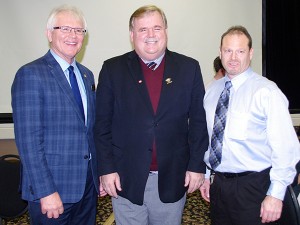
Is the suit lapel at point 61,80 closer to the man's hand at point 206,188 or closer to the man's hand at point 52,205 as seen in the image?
the man's hand at point 52,205

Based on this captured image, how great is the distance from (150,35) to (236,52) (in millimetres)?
503

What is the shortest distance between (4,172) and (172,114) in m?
1.44

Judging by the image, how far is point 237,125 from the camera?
1751mm

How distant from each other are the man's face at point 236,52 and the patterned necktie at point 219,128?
13cm

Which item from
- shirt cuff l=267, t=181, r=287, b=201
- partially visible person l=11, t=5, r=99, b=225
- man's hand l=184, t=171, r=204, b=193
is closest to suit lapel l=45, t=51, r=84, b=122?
partially visible person l=11, t=5, r=99, b=225

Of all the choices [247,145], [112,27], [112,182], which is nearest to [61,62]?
[112,182]

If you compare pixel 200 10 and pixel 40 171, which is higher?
pixel 200 10

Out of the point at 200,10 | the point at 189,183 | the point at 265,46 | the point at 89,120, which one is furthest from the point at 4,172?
the point at 265,46

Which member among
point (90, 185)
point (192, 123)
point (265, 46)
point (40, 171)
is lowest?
point (90, 185)

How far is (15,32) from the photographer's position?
3975 millimetres

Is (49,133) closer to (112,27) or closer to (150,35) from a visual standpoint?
(150,35)

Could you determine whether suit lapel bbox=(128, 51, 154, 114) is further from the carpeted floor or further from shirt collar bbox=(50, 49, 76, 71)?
the carpeted floor

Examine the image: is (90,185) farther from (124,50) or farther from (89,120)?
(124,50)

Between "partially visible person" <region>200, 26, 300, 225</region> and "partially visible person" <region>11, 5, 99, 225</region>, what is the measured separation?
78 cm
